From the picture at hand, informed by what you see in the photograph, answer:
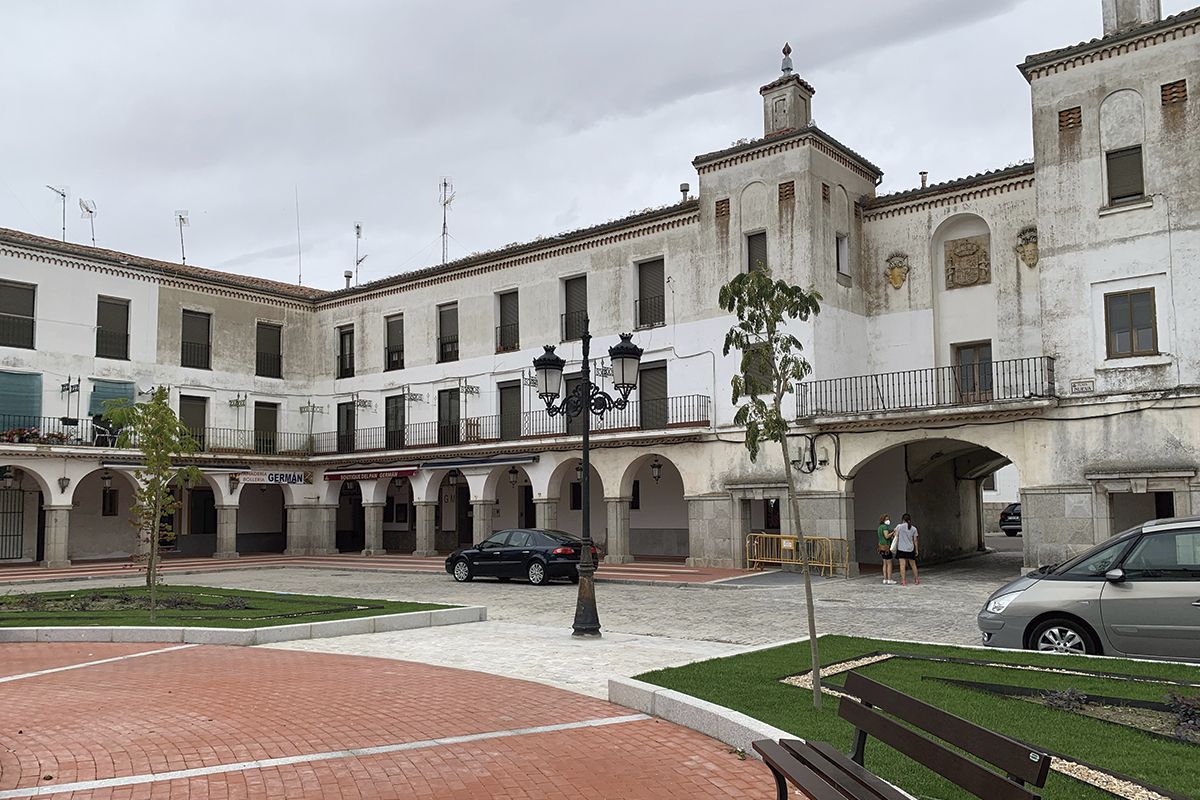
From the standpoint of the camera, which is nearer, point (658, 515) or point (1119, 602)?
point (1119, 602)

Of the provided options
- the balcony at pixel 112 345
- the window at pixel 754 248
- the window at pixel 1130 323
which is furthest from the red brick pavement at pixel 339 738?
the balcony at pixel 112 345

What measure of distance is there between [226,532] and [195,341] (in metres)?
6.73

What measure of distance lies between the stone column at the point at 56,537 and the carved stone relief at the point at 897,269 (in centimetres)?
2479

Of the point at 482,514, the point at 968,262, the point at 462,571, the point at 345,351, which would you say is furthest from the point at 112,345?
the point at 968,262

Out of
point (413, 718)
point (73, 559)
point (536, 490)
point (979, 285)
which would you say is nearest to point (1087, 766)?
point (413, 718)

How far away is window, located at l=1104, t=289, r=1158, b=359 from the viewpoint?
2000cm

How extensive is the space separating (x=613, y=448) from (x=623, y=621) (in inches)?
535

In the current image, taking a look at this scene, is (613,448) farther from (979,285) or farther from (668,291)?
(979,285)

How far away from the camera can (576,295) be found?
30438mm

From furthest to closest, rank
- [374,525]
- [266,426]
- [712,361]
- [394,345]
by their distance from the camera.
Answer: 1. [266,426]
2. [394,345]
3. [374,525]
4. [712,361]

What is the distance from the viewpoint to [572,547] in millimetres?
22125

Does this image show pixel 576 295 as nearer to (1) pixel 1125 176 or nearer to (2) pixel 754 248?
(2) pixel 754 248

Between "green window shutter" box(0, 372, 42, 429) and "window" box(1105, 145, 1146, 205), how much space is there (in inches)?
1175

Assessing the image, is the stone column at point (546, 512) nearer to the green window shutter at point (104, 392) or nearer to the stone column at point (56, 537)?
the green window shutter at point (104, 392)
